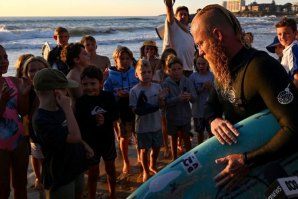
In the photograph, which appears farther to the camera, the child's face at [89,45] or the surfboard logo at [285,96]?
the child's face at [89,45]

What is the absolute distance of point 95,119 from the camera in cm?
424

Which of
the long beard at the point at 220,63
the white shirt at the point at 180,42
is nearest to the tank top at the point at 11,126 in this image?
the long beard at the point at 220,63

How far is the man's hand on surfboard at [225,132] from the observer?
2.45m

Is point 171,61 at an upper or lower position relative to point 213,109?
lower

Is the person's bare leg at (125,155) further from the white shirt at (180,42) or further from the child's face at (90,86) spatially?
the white shirt at (180,42)

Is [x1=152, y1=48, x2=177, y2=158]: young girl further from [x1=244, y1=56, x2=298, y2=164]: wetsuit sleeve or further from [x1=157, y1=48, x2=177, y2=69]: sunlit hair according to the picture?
[x1=244, y1=56, x2=298, y2=164]: wetsuit sleeve

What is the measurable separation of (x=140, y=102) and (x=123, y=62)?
2.88ft

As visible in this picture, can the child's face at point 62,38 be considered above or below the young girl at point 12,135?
above

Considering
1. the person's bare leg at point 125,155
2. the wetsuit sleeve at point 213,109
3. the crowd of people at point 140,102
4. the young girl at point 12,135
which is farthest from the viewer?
the person's bare leg at point 125,155

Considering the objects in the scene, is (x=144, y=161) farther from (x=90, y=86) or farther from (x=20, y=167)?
(x=20, y=167)

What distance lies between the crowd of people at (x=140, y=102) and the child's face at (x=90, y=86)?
0.04 feet

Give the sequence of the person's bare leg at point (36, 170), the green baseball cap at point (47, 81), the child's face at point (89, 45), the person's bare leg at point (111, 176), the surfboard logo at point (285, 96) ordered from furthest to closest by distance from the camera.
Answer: the child's face at point (89, 45), the person's bare leg at point (36, 170), the person's bare leg at point (111, 176), the green baseball cap at point (47, 81), the surfboard logo at point (285, 96)

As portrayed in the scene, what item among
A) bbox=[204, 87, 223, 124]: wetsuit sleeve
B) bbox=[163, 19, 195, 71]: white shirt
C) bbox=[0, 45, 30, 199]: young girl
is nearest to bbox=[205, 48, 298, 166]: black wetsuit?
bbox=[204, 87, 223, 124]: wetsuit sleeve

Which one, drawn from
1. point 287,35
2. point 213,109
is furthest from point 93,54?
point 213,109
